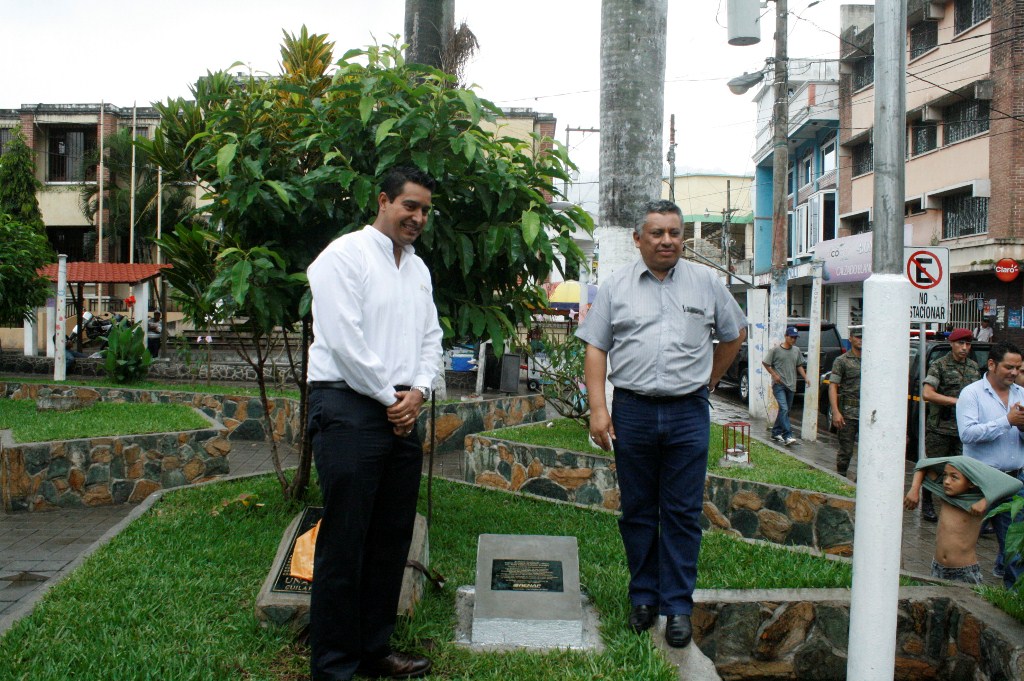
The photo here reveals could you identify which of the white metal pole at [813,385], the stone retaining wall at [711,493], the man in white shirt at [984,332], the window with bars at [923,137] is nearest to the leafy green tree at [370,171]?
the stone retaining wall at [711,493]

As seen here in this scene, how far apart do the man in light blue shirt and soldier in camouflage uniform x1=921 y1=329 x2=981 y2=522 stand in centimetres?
237

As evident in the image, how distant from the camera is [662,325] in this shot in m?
3.90

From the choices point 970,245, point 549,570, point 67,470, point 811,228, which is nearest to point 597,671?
point 549,570

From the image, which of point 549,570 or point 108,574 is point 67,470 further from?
point 549,570

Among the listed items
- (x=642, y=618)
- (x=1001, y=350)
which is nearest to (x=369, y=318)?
(x=642, y=618)

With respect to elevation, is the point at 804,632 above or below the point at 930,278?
below

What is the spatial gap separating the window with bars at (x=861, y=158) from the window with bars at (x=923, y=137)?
3390 millimetres

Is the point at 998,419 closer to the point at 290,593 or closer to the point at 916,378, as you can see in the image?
the point at 290,593

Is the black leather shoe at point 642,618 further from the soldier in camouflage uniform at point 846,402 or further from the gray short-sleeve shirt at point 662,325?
the soldier in camouflage uniform at point 846,402

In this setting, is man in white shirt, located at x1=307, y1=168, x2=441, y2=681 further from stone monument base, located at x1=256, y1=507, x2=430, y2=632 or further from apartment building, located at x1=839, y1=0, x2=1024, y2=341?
apartment building, located at x1=839, y1=0, x2=1024, y2=341

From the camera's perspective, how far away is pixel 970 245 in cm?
2122

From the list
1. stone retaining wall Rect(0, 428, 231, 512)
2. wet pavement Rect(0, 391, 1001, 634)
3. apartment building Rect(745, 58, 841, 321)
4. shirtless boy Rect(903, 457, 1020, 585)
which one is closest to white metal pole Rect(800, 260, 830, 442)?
wet pavement Rect(0, 391, 1001, 634)

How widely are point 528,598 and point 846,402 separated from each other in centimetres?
716

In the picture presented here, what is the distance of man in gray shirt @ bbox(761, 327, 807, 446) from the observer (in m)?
12.9
